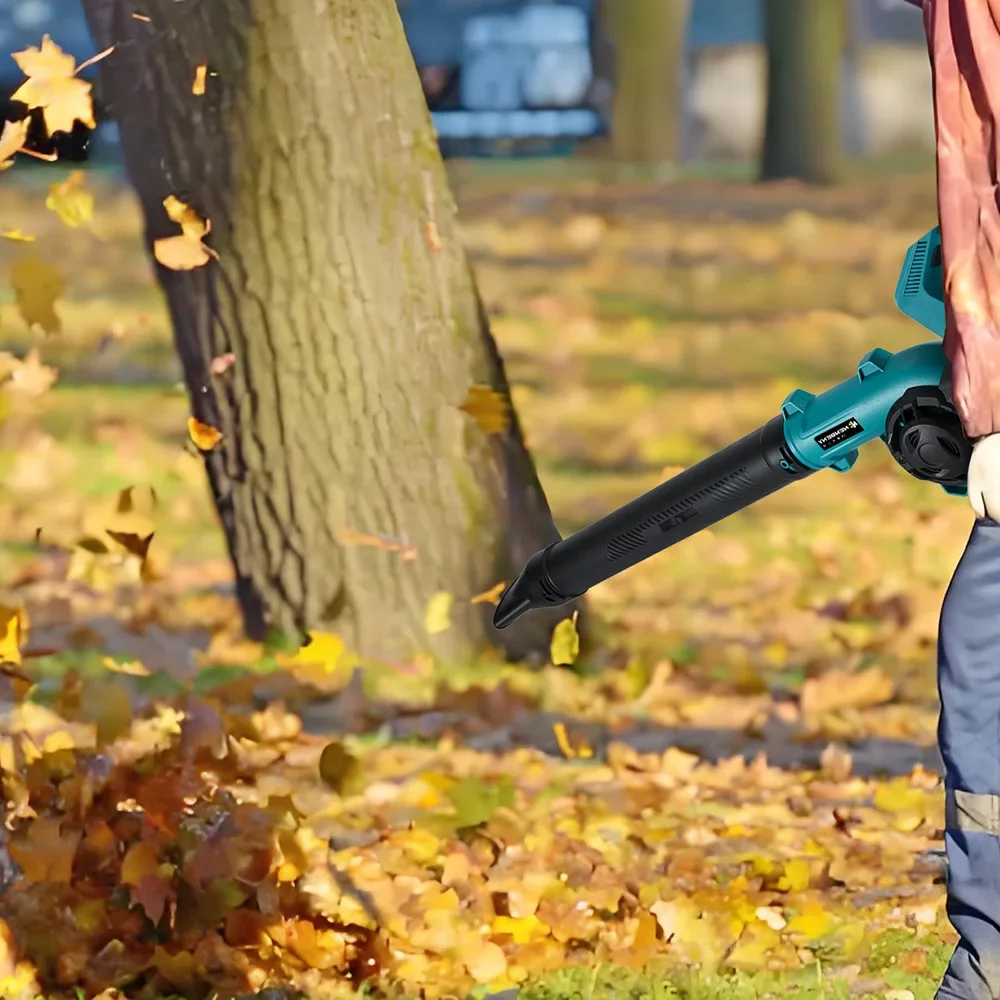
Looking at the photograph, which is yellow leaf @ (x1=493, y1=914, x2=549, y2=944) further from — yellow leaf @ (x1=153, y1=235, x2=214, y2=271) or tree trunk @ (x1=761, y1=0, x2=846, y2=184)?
tree trunk @ (x1=761, y1=0, x2=846, y2=184)

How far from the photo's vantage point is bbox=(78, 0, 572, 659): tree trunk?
477 centimetres

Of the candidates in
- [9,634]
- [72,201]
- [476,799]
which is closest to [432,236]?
[72,201]

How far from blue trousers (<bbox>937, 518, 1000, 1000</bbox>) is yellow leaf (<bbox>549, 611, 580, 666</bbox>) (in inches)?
90.3

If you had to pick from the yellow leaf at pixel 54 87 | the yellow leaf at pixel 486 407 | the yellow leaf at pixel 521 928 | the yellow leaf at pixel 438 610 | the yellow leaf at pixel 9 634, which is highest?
the yellow leaf at pixel 54 87

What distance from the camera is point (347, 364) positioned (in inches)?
195

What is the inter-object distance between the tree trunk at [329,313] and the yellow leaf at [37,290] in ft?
3.49

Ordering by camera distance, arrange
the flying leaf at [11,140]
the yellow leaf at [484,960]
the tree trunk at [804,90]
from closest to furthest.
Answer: the flying leaf at [11,140] < the yellow leaf at [484,960] < the tree trunk at [804,90]

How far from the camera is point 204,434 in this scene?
5.08m

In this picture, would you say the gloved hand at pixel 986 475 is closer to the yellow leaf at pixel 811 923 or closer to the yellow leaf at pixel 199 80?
the yellow leaf at pixel 811 923

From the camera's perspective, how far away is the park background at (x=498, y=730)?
3.66 metres

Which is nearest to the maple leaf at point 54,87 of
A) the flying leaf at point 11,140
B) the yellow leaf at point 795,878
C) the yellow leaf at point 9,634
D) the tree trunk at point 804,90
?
the flying leaf at point 11,140

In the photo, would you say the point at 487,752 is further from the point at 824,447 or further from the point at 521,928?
the point at 824,447

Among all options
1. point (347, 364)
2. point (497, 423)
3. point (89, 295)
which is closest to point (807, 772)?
point (497, 423)

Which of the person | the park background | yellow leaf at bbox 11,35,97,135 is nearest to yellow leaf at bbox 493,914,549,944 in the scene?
the park background
